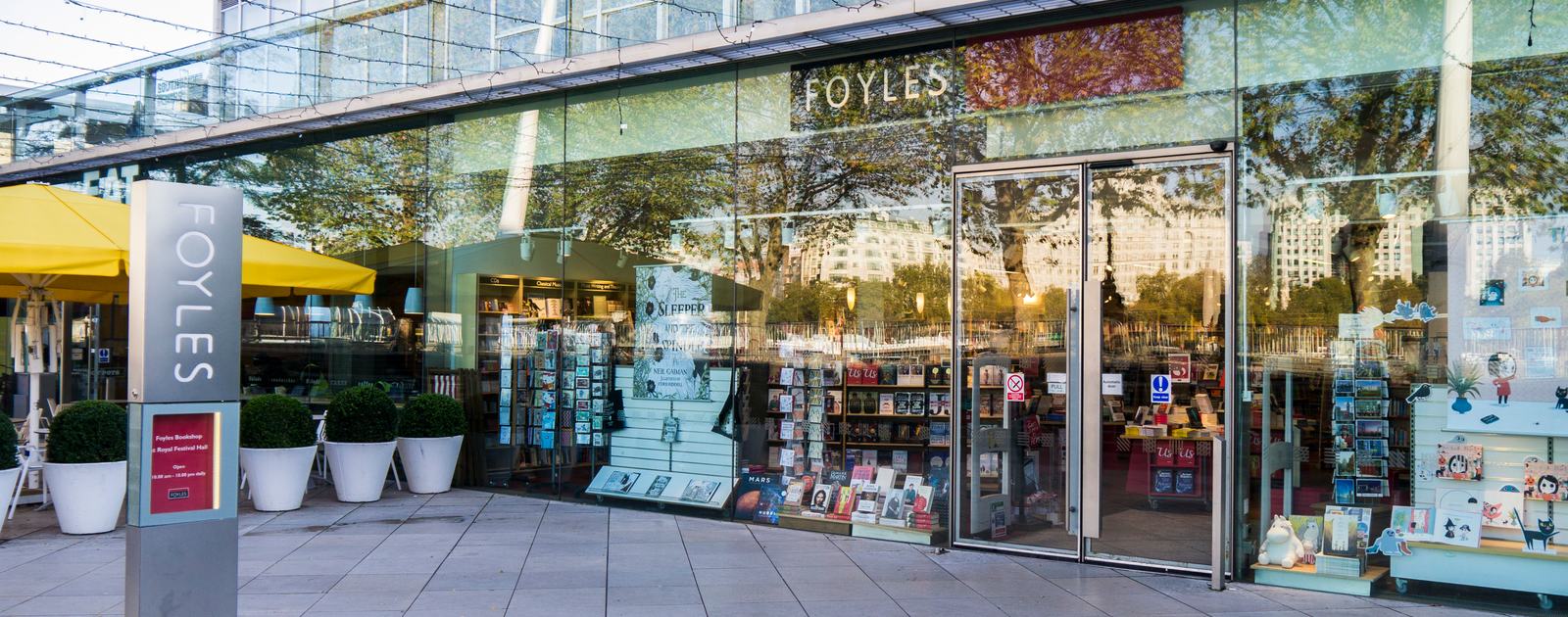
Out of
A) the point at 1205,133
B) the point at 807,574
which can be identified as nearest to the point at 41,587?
the point at 807,574

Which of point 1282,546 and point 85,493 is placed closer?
point 1282,546

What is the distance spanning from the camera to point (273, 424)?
29.2 ft

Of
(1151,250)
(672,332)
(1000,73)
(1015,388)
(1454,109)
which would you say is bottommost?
(1015,388)

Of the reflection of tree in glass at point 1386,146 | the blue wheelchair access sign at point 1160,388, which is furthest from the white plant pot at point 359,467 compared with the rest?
the reflection of tree in glass at point 1386,146

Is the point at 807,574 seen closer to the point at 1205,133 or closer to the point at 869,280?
the point at 869,280

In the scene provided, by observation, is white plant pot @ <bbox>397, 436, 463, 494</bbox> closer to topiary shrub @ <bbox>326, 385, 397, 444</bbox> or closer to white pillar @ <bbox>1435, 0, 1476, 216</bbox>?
topiary shrub @ <bbox>326, 385, 397, 444</bbox>

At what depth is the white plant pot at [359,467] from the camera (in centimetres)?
938

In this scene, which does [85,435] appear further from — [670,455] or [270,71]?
[270,71]

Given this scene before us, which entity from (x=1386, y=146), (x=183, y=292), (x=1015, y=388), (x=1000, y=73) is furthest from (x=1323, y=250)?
(x=183, y=292)

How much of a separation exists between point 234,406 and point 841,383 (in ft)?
14.9

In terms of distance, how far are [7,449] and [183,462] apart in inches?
156

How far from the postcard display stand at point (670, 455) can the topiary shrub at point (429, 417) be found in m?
1.40

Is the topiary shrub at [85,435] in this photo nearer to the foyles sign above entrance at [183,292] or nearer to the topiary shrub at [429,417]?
the topiary shrub at [429,417]

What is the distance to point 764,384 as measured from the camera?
28.6ft
